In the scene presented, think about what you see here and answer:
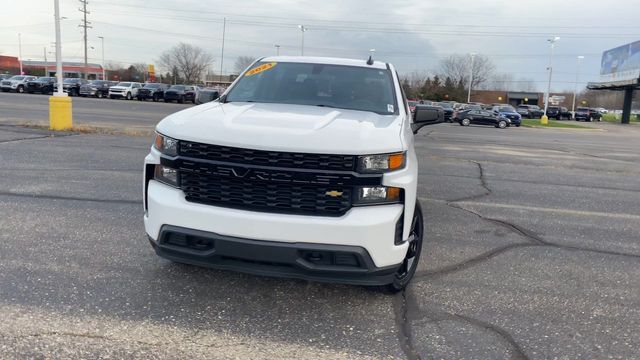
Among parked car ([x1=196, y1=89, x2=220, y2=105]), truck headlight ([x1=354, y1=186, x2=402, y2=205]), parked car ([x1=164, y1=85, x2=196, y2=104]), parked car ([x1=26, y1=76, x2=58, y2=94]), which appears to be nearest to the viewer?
truck headlight ([x1=354, y1=186, x2=402, y2=205])

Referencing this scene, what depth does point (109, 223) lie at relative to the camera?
549cm

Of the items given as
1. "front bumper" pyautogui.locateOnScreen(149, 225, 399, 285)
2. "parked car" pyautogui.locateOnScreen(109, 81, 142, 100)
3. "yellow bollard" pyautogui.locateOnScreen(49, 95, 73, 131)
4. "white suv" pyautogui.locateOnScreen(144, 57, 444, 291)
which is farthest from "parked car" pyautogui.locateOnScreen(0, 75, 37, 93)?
"front bumper" pyautogui.locateOnScreen(149, 225, 399, 285)

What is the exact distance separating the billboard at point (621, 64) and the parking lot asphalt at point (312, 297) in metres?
56.5

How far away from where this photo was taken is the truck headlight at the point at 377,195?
327 centimetres

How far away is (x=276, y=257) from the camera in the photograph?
3.18 metres

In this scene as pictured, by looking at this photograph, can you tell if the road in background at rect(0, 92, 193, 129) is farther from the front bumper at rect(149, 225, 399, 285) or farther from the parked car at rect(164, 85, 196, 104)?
the parked car at rect(164, 85, 196, 104)

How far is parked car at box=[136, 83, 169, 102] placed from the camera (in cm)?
4291

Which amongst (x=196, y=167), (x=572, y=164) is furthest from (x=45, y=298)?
(x=572, y=164)

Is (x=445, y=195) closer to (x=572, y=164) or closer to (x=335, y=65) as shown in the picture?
(x=335, y=65)

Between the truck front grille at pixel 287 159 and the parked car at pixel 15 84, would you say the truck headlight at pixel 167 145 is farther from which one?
the parked car at pixel 15 84

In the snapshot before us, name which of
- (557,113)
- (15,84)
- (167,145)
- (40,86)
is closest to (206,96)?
(167,145)

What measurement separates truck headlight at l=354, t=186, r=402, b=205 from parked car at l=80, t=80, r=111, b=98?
4437 cm

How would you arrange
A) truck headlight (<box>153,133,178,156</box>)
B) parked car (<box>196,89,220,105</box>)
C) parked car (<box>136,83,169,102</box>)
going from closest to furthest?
truck headlight (<box>153,133,178,156</box>)
parked car (<box>196,89,220,105</box>)
parked car (<box>136,83,169,102</box>)

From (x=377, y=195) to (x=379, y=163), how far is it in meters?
0.21
